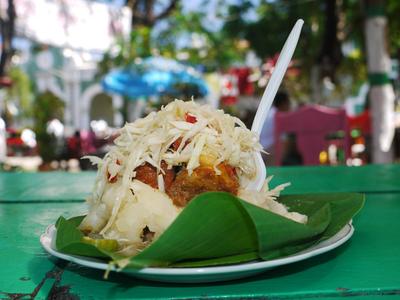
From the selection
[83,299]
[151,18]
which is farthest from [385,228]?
[151,18]

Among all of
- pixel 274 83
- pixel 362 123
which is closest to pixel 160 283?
pixel 274 83

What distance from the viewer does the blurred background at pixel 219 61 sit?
14.2 feet

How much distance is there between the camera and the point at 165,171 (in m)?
0.76

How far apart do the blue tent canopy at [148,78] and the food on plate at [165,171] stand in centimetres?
662

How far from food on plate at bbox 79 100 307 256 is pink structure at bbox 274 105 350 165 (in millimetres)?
3229

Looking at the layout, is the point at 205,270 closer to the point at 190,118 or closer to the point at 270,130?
the point at 190,118

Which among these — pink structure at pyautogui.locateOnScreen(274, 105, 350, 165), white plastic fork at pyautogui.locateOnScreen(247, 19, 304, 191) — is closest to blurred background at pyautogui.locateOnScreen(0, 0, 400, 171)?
pink structure at pyautogui.locateOnScreen(274, 105, 350, 165)

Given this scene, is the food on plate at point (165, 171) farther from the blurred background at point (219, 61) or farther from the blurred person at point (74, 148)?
the blurred person at point (74, 148)

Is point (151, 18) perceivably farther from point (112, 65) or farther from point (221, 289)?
point (221, 289)

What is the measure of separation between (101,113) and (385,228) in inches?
1029

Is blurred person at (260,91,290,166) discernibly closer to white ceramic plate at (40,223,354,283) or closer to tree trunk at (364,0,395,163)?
tree trunk at (364,0,395,163)

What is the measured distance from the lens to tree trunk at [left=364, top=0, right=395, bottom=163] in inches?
170

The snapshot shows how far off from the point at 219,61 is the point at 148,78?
2.44 m

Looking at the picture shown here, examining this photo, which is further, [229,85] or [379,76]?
[229,85]
